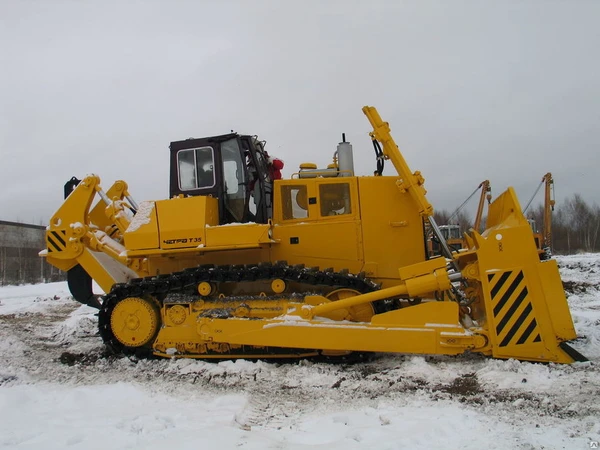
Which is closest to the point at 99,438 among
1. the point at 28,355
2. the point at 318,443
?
the point at 318,443

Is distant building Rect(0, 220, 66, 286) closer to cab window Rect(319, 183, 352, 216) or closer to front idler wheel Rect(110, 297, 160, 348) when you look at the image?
front idler wheel Rect(110, 297, 160, 348)

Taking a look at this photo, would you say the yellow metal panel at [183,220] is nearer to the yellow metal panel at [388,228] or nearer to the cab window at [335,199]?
the cab window at [335,199]

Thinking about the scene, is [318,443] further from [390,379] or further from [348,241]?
[348,241]

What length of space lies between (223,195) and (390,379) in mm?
3730

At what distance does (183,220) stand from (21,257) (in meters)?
34.8

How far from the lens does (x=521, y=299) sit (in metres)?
5.64

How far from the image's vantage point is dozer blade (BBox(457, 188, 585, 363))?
18.2 feet

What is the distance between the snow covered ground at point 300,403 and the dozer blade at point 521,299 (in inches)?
10.0

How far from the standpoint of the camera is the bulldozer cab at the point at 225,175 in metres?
7.21

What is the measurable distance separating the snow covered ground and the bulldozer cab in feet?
7.77

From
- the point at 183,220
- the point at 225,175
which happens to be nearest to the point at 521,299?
the point at 225,175

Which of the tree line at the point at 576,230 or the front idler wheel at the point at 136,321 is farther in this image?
the tree line at the point at 576,230

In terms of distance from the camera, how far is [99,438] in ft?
12.8

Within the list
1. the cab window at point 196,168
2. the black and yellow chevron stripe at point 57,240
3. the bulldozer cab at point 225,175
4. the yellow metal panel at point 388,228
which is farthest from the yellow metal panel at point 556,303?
the black and yellow chevron stripe at point 57,240
